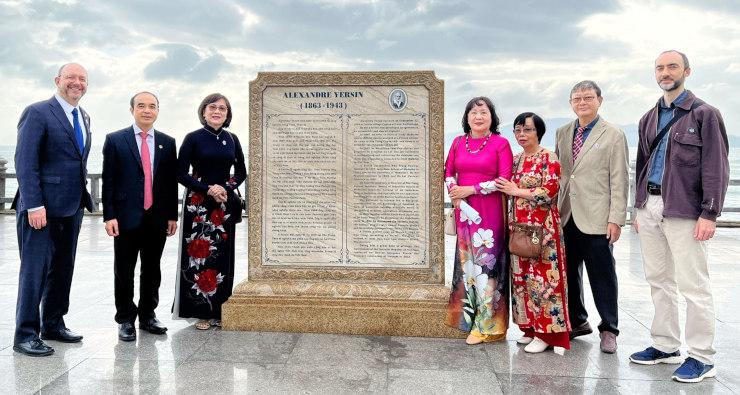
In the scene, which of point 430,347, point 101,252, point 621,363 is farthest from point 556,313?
point 101,252

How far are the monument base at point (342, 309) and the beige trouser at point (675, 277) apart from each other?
1.28 metres

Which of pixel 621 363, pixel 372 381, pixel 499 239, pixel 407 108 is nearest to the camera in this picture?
pixel 372 381

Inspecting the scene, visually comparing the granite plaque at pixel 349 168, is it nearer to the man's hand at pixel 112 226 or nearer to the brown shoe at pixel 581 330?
the man's hand at pixel 112 226

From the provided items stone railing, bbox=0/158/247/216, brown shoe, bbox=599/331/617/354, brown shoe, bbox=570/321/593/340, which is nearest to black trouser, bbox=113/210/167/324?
brown shoe, bbox=570/321/593/340

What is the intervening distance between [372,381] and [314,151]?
1.75 m

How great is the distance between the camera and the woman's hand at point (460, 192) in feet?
12.5

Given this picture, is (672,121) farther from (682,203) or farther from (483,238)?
(483,238)

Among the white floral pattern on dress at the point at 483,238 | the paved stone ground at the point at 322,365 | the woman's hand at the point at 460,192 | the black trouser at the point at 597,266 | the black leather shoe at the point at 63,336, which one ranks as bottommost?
the paved stone ground at the point at 322,365

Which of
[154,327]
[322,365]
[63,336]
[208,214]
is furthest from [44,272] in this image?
[322,365]

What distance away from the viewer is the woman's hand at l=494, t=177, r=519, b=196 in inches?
145

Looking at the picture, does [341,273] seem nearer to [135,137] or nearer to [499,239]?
[499,239]

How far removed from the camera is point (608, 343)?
3865mm

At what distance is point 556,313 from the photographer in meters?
3.75

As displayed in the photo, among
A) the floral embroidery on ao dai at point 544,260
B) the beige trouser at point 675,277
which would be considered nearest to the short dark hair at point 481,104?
the floral embroidery on ao dai at point 544,260
